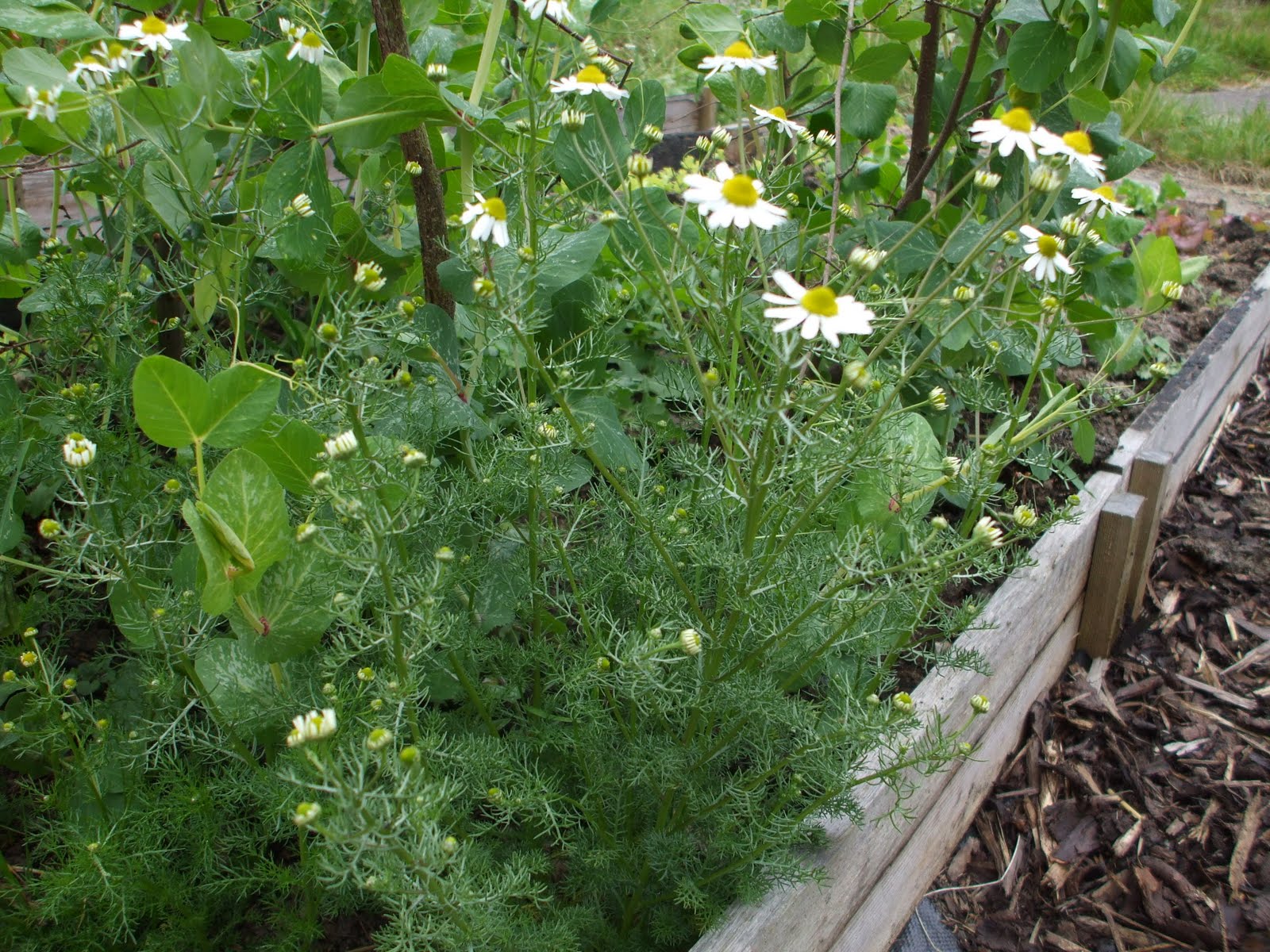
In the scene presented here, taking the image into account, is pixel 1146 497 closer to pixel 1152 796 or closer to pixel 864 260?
pixel 1152 796

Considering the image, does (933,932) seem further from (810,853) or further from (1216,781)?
(1216,781)

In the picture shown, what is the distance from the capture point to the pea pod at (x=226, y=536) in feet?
2.87

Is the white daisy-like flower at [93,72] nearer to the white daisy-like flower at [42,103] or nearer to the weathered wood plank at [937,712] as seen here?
the white daisy-like flower at [42,103]

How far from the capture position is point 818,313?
0.73 m

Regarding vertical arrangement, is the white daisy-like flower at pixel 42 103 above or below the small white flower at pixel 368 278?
above

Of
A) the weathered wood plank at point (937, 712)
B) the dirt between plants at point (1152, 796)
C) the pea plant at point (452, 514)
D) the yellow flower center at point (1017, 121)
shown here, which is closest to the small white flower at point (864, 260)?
the pea plant at point (452, 514)

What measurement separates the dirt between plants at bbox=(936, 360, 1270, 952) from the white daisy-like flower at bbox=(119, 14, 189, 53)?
1.61 metres

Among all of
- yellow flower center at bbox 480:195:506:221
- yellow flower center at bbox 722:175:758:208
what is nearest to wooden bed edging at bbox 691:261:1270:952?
yellow flower center at bbox 722:175:758:208

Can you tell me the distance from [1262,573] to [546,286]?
5.85 ft

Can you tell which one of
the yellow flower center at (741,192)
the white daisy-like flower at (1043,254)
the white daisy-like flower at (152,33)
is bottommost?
the white daisy-like flower at (1043,254)

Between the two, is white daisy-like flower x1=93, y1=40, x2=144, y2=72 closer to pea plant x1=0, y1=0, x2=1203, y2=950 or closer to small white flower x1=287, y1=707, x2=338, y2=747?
pea plant x1=0, y1=0, x2=1203, y2=950

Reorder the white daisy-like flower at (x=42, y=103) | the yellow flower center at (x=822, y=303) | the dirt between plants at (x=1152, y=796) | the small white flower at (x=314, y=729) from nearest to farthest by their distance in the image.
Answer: the small white flower at (x=314, y=729)
the yellow flower center at (x=822, y=303)
the white daisy-like flower at (x=42, y=103)
the dirt between plants at (x=1152, y=796)

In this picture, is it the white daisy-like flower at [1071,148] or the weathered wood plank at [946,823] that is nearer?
the white daisy-like flower at [1071,148]

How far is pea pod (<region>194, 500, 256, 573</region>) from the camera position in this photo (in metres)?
0.87
